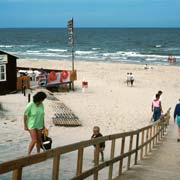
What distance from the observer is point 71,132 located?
13.3 metres

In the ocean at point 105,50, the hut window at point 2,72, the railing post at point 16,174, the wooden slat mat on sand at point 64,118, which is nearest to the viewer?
the railing post at point 16,174

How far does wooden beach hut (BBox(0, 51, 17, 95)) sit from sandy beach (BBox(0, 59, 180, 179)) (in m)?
1.31

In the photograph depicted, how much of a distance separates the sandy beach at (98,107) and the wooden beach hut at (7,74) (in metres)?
1.31

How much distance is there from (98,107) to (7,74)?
4.91m

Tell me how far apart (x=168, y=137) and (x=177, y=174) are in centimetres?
608

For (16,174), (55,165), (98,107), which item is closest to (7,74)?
(98,107)

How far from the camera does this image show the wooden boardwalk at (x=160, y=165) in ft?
21.7

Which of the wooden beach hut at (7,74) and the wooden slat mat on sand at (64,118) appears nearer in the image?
the wooden slat mat on sand at (64,118)

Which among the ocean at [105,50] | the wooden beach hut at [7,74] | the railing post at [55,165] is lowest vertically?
the railing post at [55,165]

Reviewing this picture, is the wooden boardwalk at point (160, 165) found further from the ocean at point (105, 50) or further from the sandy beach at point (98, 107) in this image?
the ocean at point (105, 50)

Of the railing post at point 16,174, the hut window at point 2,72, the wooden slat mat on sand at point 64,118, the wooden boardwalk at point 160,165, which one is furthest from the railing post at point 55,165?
the hut window at point 2,72

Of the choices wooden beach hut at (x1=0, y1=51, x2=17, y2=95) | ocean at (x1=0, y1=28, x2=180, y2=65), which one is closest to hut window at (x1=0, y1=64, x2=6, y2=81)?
wooden beach hut at (x1=0, y1=51, x2=17, y2=95)

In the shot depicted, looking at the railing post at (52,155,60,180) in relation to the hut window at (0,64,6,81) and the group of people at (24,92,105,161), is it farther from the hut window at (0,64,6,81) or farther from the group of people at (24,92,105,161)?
the hut window at (0,64,6,81)

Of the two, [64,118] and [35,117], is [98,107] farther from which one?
[35,117]
